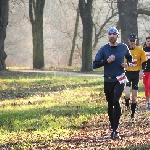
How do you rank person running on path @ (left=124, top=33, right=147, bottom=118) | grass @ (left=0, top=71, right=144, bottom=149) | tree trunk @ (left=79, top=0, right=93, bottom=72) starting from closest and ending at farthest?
grass @ (left=0, top=71, right=144, bottom=149)
person running on path @ (left=124, top=33, right=147, bottom=118)
tree trunk @ (left=79, top=0, right=93, bottom=72)

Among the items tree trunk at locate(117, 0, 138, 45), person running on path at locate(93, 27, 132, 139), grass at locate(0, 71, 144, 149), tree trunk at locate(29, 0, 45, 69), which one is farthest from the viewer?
tree trunk at locate(29, 0, 45, 69)

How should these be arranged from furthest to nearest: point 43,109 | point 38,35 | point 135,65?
point 38,35
point 43,109
point 135,65

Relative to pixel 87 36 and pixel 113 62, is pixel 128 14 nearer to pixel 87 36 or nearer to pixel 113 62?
pixel 87 36

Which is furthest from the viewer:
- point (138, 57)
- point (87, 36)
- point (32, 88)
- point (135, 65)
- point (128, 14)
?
point (87, 36)

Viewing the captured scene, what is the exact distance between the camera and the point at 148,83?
604 inches

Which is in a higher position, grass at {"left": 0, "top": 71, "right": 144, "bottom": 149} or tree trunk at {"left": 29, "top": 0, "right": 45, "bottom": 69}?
tree trunk at {"left": 29, "top": 0, "right": 45, "bottom": 69}

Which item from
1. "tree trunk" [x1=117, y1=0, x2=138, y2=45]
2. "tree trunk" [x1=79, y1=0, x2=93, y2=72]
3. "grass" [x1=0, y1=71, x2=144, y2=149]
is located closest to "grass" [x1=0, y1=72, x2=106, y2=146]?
"grass" [x1=0, y1=71, x2=144, y2=149]

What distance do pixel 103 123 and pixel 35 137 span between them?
8.42ft

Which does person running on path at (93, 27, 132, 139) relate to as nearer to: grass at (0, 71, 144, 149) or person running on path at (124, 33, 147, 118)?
grass at (0, 71, 144, 149)

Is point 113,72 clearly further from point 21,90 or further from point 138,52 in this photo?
point 21,90

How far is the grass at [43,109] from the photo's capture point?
10.6 meters

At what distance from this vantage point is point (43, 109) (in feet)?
48.9

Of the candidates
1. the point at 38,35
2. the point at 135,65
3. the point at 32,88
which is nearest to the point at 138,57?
the point at 135,65

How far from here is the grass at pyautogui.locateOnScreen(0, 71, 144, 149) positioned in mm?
10633
